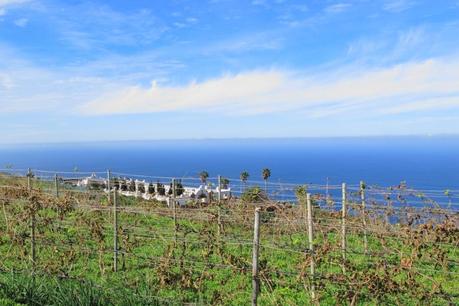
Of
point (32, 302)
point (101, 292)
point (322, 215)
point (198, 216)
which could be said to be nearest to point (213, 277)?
point (101, 292)

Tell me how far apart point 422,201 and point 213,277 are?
409 centimetres

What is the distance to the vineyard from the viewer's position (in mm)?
4984

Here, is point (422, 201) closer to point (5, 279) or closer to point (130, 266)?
point (130, 266)

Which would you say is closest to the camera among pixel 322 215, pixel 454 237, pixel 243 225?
pixel 454 237

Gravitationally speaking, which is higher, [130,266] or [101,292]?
[101,292]

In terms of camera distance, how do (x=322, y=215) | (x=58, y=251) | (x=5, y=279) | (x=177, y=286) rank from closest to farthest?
→ (x=5, y=279) < (x=177, y=286) < (x=58, y=251) < (x=322, y=215)

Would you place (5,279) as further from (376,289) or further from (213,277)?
(376,289)

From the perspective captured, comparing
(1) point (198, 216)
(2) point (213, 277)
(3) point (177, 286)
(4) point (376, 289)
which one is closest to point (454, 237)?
(4) point (376, 289)

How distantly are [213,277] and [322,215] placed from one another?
3.67 metres

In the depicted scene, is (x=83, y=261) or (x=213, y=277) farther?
(x=83, y=261)

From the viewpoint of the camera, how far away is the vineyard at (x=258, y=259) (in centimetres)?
498

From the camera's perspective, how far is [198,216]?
11.4 metres

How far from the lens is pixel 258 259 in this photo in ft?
15.8

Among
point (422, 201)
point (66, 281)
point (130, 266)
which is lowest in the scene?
point (130, 266)
